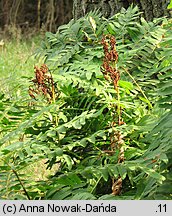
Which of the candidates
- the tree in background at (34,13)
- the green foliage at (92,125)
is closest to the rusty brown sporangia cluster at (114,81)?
the green foliage at (92,125)

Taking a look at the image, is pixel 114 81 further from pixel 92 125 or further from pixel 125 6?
pixel 125 6

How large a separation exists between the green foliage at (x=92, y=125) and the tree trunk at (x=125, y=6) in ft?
1.27

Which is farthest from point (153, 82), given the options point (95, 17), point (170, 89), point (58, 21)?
point (58, 21)

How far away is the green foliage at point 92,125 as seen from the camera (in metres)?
1.87

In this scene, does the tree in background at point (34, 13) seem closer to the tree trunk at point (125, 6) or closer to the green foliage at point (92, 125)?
the tree trunk at point (125, 6)

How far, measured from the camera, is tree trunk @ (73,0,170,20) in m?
2.98

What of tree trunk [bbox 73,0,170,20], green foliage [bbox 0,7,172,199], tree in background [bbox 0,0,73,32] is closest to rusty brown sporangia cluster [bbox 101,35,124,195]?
green foliage [bbox 0,7,172,199]

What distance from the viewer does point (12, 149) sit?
2006 mm

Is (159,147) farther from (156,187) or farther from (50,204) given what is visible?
(50,204)

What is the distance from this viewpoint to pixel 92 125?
86.0 inches

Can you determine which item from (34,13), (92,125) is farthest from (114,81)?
(34,13)

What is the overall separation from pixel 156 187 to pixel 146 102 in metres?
0.57

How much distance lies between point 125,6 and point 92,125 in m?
1.04

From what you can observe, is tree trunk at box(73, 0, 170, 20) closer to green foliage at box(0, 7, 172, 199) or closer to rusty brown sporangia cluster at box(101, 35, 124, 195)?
green foliage at box(0, 7, 172, 199)
